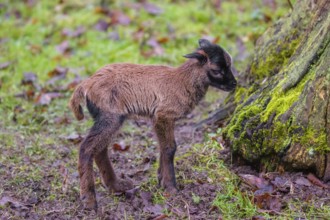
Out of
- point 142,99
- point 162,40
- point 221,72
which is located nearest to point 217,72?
point 221,72

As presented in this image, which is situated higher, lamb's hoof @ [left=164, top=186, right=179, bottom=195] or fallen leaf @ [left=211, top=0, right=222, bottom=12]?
fallen leaf @ [left=211, top=0, right=222, bottom=12]

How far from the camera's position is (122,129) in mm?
7953

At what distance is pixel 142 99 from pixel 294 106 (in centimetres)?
166

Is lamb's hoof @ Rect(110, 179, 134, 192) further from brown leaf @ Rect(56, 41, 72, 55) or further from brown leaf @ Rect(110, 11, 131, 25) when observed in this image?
brown leaf @ Rect(110, 11, 131, 25)

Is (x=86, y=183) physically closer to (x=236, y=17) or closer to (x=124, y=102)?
(x=124, y=102)

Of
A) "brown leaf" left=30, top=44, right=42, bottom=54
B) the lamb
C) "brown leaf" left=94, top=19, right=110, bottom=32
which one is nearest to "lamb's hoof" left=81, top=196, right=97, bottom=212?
the lamb

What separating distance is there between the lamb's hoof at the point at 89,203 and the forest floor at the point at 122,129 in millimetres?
70

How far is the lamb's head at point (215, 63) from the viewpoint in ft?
20.8

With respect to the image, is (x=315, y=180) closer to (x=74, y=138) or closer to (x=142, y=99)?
(x=142, y=99)

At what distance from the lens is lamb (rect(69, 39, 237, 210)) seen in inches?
231

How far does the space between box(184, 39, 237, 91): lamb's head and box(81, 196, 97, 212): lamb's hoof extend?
190 cm

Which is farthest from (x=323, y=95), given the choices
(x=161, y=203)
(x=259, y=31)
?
(x=259, y=31)

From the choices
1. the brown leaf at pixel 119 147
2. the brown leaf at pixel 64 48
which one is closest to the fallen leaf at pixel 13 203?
the brown leaf at pixel 119 147

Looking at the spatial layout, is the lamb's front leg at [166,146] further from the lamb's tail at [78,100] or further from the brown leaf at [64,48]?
the brown leaf at [64,48]
